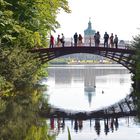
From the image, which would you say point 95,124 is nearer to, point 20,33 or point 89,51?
point 20,33

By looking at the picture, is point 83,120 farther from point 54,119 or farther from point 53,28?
point 53,28

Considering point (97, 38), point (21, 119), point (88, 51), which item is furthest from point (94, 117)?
point (88, 51)

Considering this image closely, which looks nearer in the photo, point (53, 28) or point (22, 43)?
point (22, 43)

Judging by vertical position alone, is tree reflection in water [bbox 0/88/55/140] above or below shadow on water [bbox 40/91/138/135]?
above

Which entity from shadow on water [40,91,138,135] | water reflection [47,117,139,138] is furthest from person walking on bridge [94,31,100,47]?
water reflection [47,117,139,138]

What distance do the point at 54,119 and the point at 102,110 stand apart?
612cm

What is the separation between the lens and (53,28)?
5091 centimetres

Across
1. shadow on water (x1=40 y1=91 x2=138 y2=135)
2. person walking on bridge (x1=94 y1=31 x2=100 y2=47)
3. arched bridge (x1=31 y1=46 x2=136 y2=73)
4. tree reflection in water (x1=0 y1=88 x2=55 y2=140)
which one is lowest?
shadow on water (x1=40 y1=91 x2=138 y2=135)

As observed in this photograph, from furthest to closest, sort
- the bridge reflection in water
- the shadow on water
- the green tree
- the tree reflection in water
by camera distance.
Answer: the bridge reflection in water, the green tree, the shadow on water, the tree reflection in water

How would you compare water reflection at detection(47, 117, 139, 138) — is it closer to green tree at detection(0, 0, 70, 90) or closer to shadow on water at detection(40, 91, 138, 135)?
shadow on water at detection(40, 91, 138, 135)

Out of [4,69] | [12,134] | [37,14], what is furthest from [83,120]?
[37,14]

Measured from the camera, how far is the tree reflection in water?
829 inches

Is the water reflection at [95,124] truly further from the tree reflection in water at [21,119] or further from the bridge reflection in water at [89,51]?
the bridge reflection in water at [89,51]

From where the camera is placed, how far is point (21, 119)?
83.5ft
